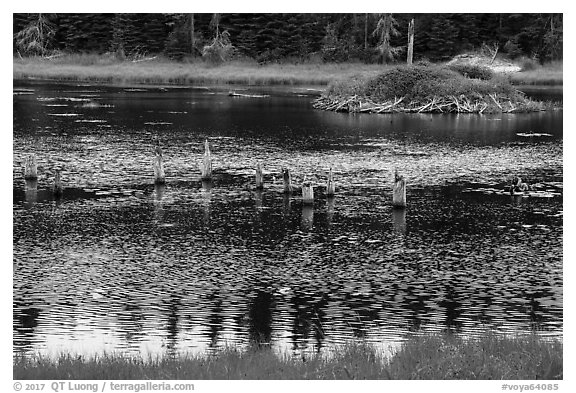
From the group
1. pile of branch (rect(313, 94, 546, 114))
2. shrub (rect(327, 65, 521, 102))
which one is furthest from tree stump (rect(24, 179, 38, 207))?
shrub (rect(327, 65, 521, 102))

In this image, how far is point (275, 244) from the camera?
1706 inches

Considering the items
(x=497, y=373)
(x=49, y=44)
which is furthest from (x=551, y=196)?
(x=49, y=44)

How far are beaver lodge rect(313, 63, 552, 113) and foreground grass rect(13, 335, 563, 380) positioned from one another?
9084 cm

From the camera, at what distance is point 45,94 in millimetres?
117125

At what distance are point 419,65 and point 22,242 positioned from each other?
80.1 m

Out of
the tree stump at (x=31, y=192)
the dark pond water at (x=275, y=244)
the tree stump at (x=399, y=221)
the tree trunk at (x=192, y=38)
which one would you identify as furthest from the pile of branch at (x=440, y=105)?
the tree stump at (x=399, y=221)

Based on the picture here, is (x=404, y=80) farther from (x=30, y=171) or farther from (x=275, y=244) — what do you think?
(x=275, y=244)

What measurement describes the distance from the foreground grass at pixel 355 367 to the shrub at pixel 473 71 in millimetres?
97540

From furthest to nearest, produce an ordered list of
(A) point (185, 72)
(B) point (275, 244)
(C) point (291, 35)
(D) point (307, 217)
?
1. (A) point (185, 72)
2. (C) point (291, 35)
3. (D) point (307, 217)
4. (B) point (275, 244)

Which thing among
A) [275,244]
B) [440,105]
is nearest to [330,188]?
[275,244]

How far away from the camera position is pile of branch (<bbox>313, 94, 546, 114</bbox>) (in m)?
112

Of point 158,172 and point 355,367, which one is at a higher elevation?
point 158,172

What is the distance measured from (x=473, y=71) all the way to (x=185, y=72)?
47.2 metres
